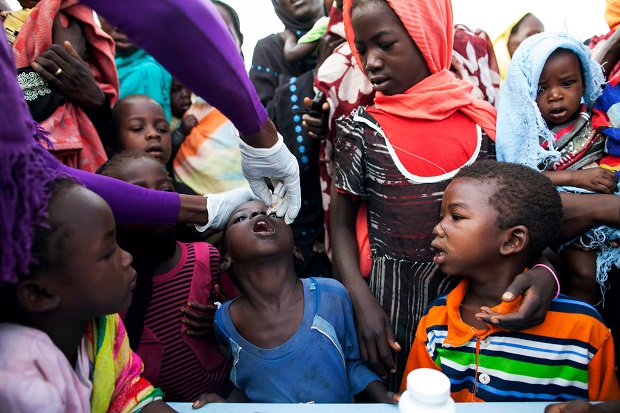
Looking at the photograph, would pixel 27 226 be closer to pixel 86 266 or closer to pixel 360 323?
pixel 86 266

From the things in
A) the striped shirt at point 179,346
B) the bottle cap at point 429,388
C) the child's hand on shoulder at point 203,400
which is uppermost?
the bottle cap at point 429,388

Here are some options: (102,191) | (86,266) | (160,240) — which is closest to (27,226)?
(86,266)

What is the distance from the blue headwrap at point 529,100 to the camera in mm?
1621

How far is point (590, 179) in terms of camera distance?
5.09 feet

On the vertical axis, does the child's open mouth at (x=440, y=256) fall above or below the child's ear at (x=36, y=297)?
below

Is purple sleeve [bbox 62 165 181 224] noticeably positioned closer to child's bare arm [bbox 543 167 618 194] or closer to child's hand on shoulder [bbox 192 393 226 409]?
child's hand on shoulder [bbox 192 393 226 409]

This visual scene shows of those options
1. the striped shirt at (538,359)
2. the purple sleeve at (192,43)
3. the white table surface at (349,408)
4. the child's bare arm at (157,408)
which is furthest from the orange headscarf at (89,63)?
the striped shirt at (538,359)

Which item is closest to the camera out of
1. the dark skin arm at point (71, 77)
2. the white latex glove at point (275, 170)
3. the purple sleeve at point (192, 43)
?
the purple sleeve at point (192, 43)

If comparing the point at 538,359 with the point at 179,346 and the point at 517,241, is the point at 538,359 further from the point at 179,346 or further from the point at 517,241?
the point at 179,346

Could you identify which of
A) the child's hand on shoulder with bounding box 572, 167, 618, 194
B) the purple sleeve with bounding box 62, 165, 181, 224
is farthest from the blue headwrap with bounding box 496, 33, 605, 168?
the purple sleeve with bounding box 62, 165, 181, 224

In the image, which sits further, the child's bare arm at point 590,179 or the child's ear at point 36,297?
the child's bare arm at point 590,179

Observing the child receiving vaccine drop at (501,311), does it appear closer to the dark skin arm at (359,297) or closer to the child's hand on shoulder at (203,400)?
the dark skin arm at (359,297)

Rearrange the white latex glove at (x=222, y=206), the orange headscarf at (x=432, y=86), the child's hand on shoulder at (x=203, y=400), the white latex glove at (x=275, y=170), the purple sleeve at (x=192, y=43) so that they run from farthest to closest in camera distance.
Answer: the white latex glove at (x=222, y=206), the orange headscarf at (x=432, y=86), the white latex glove at (x=275, y=170), the child's hand on shoulder at (x=203, y=400), the purple sleeve at (x=192, y=43)

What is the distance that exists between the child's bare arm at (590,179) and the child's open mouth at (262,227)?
3.20ft
